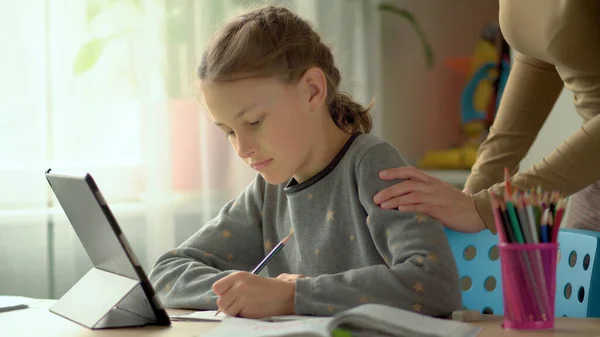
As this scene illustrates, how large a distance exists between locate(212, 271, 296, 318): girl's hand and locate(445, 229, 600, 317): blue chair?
491 mm

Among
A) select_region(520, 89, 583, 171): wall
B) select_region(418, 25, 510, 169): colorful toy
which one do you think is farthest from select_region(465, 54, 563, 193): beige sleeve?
select_region(418, 25, 510, 169): colorful toy

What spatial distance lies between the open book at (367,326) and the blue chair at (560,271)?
1.42 ft

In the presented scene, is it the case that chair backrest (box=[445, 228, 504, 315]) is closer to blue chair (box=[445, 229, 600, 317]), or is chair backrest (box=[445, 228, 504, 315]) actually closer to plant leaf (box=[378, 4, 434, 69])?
blue chair (box=[445, 229, 600, 317])

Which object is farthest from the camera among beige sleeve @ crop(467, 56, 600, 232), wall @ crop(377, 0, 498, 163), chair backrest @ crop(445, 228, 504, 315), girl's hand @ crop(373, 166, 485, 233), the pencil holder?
wall @ crop(377, 0, 498, 163)

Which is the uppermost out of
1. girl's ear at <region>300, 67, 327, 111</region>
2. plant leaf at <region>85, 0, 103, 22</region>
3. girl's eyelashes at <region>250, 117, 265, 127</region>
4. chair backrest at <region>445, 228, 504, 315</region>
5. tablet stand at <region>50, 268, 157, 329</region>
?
plant leaf at <region>85, 0, 103, 22</region>

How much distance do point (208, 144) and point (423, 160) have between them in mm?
936

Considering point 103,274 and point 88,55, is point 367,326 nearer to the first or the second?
point 103,274

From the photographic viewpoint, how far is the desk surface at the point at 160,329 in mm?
969

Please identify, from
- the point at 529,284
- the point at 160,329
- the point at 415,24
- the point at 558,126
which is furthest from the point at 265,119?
the point at 415,24

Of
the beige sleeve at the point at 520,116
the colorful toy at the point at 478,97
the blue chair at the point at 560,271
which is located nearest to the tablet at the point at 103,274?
the blue chair at the point at 560,271

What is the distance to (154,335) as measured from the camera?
3.23ft

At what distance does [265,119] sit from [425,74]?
6.46 ft

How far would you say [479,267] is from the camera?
149cm

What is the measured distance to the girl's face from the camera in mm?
1240
